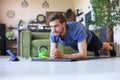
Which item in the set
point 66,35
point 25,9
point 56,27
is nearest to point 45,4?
point 25,9

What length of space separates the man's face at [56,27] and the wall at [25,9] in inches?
321

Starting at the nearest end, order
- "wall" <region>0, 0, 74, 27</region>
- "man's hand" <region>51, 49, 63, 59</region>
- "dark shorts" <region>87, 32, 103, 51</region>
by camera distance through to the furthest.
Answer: "man's hand" <region>51, 49, 63, 59</region> → "dark shorts" <region>87, 32, 103, 51</region> → "wall" <region>0, 0, 74, 27</region>

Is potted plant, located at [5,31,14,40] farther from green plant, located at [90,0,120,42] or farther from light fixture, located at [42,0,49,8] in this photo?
green plant, located at [90,0,120,42]

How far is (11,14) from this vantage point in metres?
10.8

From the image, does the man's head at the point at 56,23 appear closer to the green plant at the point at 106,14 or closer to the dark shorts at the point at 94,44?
the dark shorts at the point at 94,44

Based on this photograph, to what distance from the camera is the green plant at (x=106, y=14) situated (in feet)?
16.6

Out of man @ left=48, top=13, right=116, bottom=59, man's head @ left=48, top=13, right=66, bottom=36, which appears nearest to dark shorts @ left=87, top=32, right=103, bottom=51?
man @ left=48, top=13, right=116, bottom=59

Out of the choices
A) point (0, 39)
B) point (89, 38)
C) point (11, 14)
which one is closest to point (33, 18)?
point (11, 14)

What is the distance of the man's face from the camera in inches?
108

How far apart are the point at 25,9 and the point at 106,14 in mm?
6215

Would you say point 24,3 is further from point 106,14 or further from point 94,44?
point 94,44

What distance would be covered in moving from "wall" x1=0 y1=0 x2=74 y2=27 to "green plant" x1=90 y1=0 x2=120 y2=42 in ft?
18.7

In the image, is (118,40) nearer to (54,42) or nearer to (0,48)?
(54,42)

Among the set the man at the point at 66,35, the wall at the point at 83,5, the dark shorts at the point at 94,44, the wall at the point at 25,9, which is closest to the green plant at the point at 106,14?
the dark shorts at the point at 94,44
